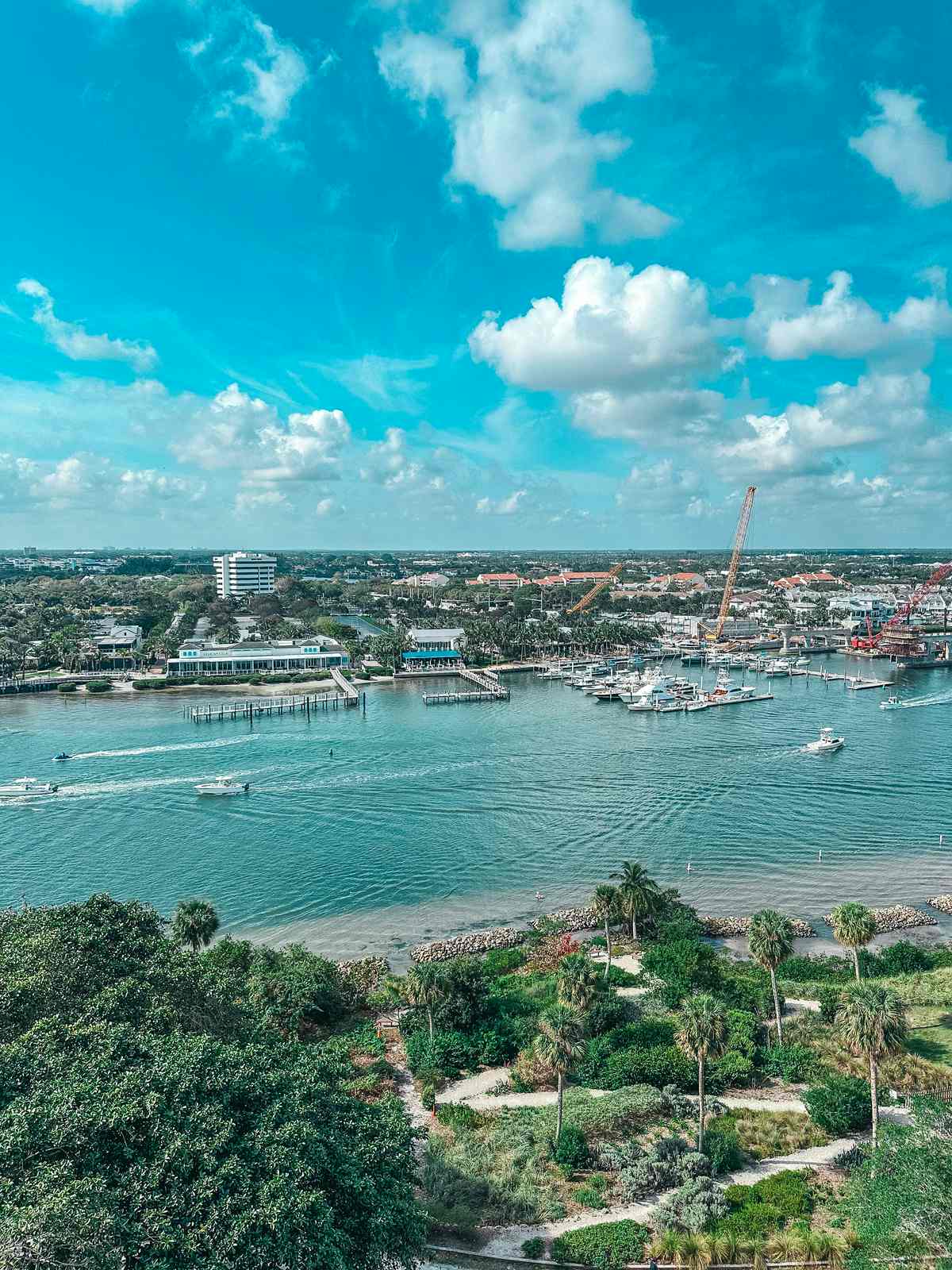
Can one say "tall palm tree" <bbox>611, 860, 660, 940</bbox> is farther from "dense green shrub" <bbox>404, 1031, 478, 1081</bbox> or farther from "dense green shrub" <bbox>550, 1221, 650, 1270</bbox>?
"dense green shrub" <bbox>550, 1221, 650, 1270</bbox>

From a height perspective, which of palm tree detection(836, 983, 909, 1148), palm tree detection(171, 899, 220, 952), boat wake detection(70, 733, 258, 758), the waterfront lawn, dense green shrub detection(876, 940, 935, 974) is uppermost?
palm tree detection(836, 983, 909, 1148)

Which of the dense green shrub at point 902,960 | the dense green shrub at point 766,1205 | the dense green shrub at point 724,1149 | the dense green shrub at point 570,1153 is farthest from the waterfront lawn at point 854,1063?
the dense green shrub at point 570,1153

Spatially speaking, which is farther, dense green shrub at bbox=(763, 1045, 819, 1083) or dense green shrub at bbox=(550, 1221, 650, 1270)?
dense green shrub at bbox=(763, 1045, 819, 1083)

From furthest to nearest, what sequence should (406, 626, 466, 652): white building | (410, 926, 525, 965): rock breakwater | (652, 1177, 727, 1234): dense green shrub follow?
1. (406, 626, 466, 652): white building
2. (410, 926, 525, 965): rock breakwater
3. (652, 1177, 727, 1234): dense green shrub

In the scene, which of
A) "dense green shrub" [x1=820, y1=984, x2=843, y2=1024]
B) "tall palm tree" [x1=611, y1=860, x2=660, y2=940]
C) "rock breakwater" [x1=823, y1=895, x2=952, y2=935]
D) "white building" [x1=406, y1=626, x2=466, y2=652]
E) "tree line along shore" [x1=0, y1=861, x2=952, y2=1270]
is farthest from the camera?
"white building" [x1=406, y1=626, x2=466, y2=652]

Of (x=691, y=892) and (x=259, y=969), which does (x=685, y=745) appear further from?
(x=259, y=969)

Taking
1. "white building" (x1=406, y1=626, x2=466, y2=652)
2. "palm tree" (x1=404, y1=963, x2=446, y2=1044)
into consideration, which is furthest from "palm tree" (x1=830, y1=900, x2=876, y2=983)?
"white building" (x1=406, y1=626, x2=466, y2=652)

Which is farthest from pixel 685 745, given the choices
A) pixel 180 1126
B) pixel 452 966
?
pixel 180 1126
